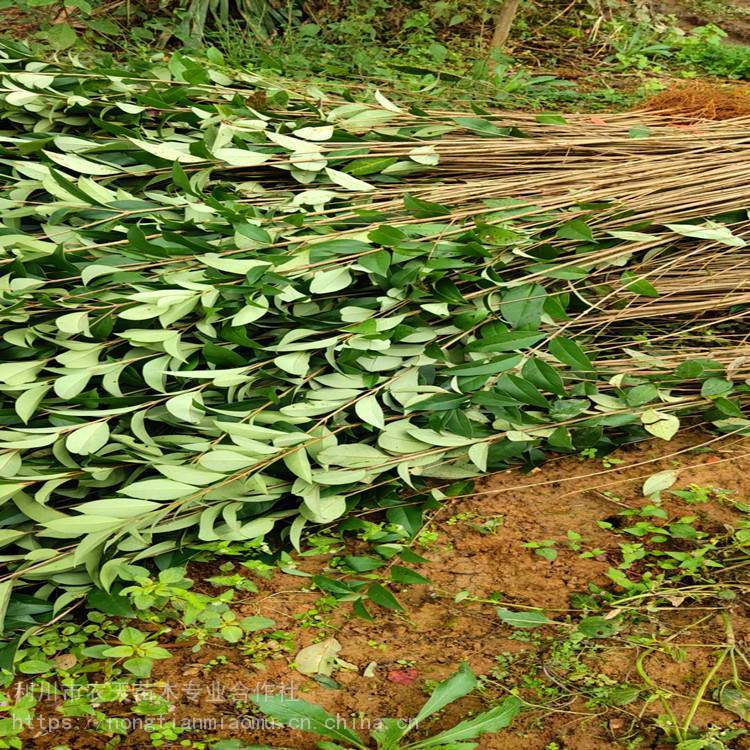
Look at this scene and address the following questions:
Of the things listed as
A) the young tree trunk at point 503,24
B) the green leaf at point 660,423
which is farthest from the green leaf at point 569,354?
the young tree trunk at point 503,24

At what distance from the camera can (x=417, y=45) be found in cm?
433

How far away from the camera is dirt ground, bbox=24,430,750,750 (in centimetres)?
131

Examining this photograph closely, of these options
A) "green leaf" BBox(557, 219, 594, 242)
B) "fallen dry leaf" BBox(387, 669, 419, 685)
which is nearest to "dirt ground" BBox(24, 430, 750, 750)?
"fallen dry leaf" BBox(387, 669, 419, 685)

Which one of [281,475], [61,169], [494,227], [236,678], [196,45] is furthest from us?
[196,45]

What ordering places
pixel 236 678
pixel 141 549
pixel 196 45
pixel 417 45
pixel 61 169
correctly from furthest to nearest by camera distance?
1. pixel 417 45
2. pixel 196 45
3. pixel 61 169
4. pixel 141 549
5. pixel 236 678

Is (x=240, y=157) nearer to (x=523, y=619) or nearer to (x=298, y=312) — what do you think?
(x=298, y=312)

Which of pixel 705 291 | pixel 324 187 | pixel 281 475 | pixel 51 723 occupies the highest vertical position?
pixel 324 187

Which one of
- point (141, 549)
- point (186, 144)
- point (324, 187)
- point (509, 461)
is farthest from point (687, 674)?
point (186, 144)

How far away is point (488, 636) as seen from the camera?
149 cm

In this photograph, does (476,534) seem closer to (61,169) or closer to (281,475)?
(281,475)

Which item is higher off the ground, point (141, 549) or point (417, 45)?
point (417, 45)

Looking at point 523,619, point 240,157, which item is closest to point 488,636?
point 523,619

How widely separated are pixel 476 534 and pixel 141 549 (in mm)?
677

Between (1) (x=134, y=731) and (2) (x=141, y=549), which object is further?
(2) (x=141, y=549)
